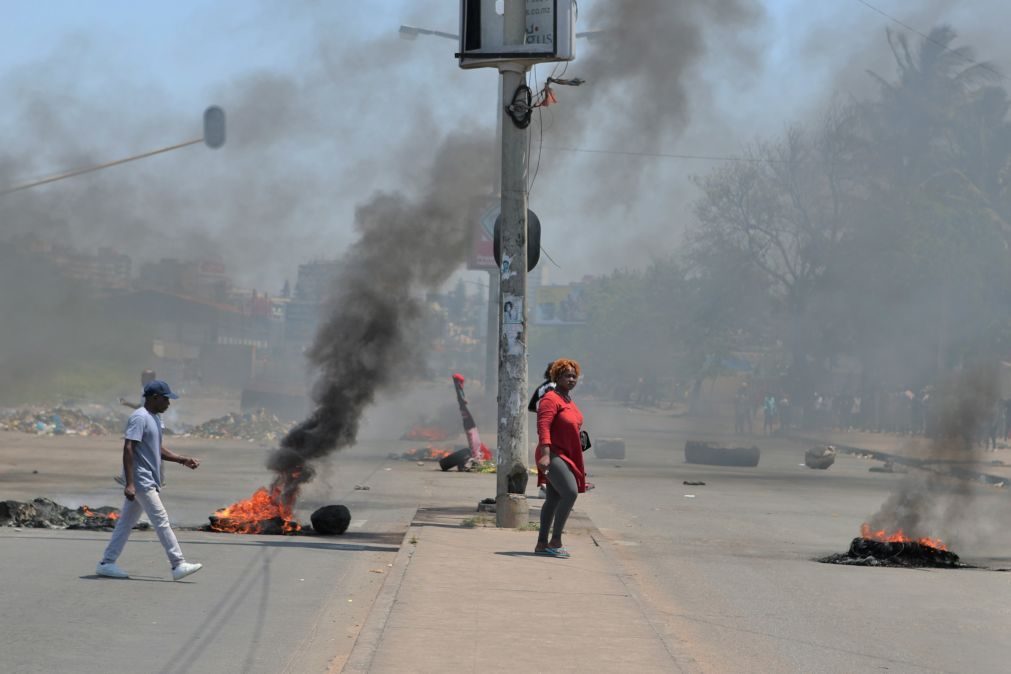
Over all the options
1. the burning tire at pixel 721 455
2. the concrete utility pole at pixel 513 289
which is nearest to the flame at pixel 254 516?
the concrete utility pole at pixel 513 289

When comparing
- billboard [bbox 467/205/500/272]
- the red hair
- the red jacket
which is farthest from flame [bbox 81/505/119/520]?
billboard [bbox 467/205/500/272]

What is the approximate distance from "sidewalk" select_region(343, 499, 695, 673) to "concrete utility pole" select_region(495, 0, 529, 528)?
54.0 inches

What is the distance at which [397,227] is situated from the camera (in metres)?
18.3

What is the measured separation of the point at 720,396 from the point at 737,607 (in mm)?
64768

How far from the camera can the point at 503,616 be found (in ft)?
25.2

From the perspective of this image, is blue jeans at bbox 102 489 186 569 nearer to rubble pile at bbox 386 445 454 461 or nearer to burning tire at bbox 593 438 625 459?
rubble pile at bbox 386 445 454 461

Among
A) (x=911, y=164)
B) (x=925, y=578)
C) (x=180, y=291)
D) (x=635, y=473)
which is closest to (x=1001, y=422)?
(x=911, y=164)

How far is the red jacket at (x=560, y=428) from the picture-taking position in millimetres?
10445

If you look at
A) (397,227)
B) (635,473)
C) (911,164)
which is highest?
(911,164)

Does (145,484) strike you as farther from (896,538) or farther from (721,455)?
(721,455)

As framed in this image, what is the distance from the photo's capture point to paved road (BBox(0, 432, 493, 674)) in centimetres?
672

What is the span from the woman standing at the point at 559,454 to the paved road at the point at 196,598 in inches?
52.7

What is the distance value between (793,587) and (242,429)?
26.1 m

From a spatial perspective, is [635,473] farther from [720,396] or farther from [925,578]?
[720,396]
